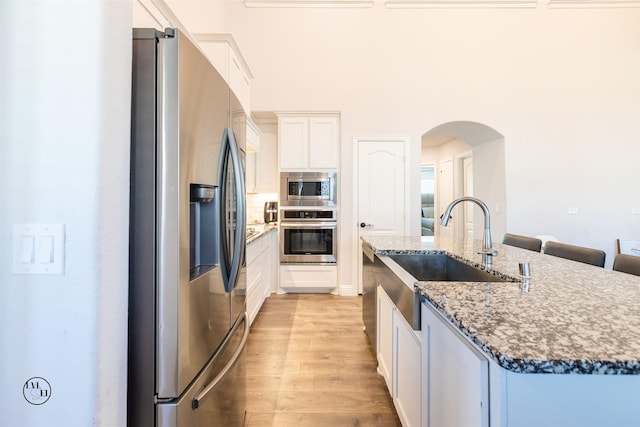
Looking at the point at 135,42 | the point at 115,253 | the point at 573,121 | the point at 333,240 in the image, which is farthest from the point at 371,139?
the point at 115,253

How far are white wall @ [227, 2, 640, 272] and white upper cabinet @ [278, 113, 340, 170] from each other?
0.73ft

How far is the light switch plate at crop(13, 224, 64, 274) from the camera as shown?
66cm

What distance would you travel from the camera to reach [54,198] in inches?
26.5

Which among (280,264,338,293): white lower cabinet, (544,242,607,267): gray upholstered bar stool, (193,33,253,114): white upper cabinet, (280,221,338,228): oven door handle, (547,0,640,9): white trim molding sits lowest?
(280,264,338,293): white lower cabinet

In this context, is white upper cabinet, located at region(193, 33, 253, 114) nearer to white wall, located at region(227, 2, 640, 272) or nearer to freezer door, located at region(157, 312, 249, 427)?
white wall, located at region(227, 2, 640, 272)

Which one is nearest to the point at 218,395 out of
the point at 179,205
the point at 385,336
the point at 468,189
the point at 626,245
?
the point at 179,205

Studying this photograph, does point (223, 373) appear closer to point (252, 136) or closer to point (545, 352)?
point (545, 352)

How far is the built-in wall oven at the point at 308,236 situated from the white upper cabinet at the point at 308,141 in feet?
2.07

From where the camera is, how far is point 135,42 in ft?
2.78

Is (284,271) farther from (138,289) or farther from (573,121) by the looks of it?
(573,121)

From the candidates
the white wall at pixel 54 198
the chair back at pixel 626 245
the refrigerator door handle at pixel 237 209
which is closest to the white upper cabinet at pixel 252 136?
the refrigerator door handle at pixel 237 209

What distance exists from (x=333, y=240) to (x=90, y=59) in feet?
10.5

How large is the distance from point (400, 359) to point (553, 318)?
2.87 feet

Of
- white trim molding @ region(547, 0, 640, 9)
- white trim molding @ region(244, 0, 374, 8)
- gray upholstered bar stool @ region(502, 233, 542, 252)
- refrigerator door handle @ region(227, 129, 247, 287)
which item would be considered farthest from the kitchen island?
white trim molding @ region(547, 0, 640, 9)
